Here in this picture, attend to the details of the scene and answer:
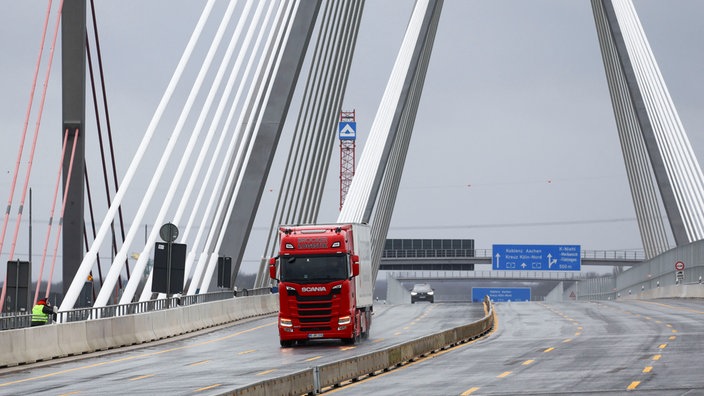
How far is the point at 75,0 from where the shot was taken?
35.2 m

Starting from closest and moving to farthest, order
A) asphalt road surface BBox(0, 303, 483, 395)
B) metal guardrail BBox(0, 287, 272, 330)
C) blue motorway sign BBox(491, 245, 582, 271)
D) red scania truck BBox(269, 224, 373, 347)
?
asphalt road surface BBox(0, 303, 483, 395)
metal guardrail BBox(0, 287, 272, 330)
red scania truck BBox(269, 224, 373, 347)
blue motorway sign BBox(491, 245, 582, 271)

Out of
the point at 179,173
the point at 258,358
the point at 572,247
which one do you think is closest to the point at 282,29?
the point at 179,173

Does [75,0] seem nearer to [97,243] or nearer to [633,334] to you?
[97,243]

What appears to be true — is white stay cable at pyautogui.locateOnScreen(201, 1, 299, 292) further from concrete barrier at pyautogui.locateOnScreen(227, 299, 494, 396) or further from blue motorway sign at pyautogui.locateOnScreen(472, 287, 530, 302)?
blue motorway sign at pyautogui.locateOnScreen(472, 287, 530, 302)

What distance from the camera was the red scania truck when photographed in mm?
36344

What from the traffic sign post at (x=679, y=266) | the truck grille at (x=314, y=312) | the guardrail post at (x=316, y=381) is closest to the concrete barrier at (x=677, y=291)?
the traffic sign post at (x=679, y=266)

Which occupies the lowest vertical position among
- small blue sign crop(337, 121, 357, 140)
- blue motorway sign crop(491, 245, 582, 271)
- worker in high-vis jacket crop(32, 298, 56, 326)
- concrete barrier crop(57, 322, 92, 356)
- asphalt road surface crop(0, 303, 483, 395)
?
asphalt road surface crop(0, 303, 483, 395)

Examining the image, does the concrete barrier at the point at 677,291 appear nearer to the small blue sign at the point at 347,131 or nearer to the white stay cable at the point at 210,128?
the white stay cable at the point at 210,128

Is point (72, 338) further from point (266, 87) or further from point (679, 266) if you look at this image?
point (679, 266)

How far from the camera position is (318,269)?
36.4 metres

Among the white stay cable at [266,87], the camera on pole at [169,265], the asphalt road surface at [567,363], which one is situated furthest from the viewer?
the white stay cable at [266,87]

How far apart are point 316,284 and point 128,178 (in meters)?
5.65

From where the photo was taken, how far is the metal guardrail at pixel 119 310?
108ft

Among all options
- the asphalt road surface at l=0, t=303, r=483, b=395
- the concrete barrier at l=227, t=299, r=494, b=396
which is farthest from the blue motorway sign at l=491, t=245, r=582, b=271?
the concrete barrier at l=227, t=299, r=494, b=396
